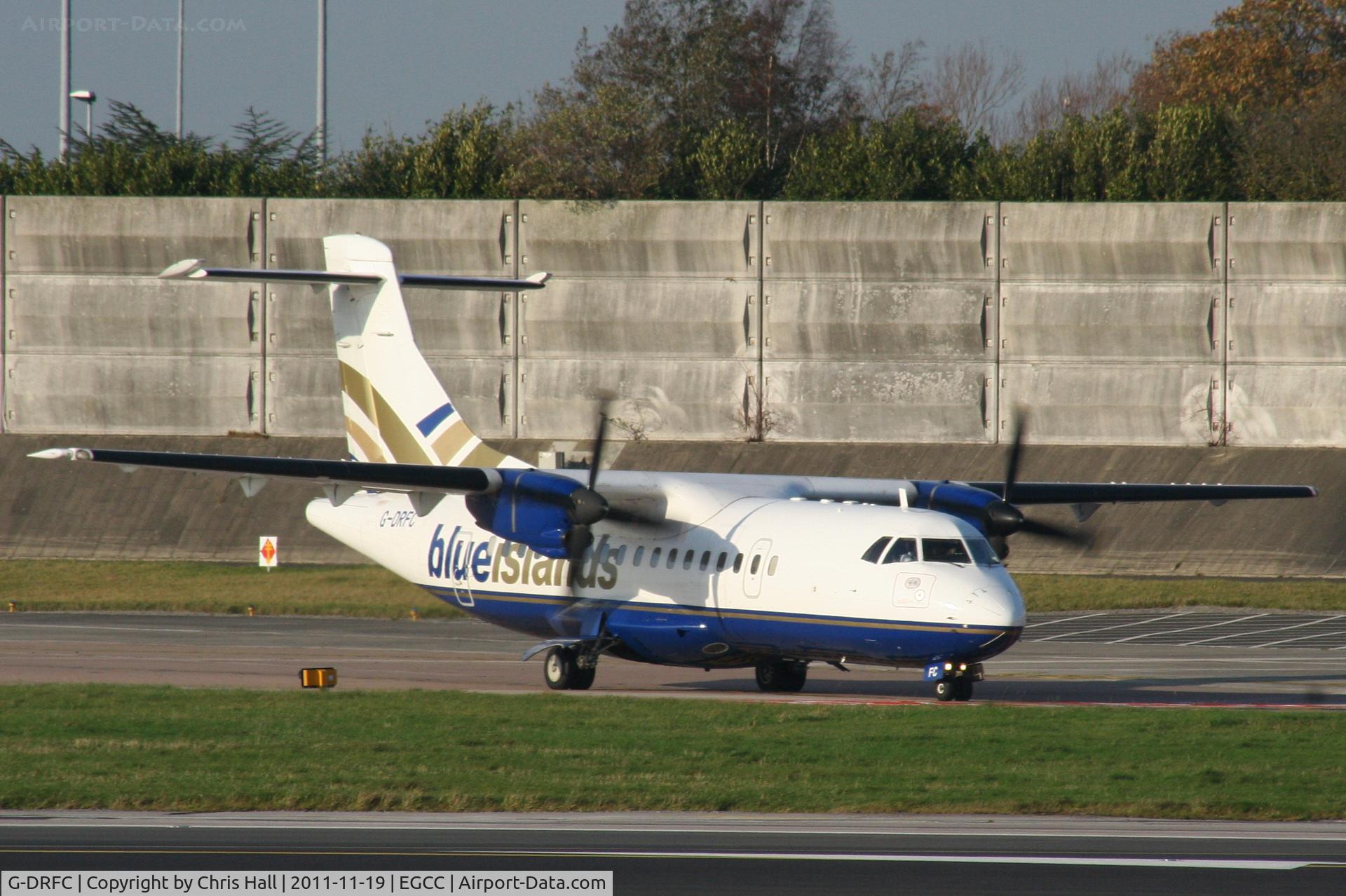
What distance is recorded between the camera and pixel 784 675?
83.7 feet

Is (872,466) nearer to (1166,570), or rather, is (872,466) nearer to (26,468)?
(1166,570)

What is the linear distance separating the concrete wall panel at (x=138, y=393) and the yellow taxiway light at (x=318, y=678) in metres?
28.7

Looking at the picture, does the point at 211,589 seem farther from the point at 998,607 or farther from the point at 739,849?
the point at 739,849

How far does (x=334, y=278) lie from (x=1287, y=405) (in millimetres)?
29430

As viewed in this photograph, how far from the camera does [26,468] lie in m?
49.5

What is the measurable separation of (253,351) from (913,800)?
131ft

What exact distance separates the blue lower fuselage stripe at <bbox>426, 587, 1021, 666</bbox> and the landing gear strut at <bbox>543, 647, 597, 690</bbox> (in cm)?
58

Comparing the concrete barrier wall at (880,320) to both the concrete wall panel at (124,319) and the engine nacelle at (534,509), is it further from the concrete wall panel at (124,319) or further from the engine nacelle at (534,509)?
the engine nacelle at (534,509)

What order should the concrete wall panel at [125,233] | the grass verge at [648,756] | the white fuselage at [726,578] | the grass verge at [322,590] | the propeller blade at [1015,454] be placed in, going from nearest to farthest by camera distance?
the grass verge at [648,756]
the white fuselage at [726,578]
the propeller blade at [1015,454]
the grass verge at [322,590]
the concrete wall panel at [125,233]

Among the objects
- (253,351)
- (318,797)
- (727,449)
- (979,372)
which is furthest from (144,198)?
(318,797)

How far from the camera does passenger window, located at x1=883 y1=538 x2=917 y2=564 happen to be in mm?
22234

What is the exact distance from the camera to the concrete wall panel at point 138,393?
168ft

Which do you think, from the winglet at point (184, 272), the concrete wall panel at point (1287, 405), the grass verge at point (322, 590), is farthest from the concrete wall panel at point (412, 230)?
the winglet at point (184, 272)

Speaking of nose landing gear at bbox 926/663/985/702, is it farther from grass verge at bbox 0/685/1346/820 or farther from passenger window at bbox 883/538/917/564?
passenger window at bbox 883/538/917/564
